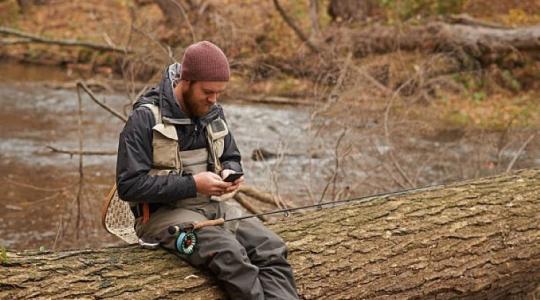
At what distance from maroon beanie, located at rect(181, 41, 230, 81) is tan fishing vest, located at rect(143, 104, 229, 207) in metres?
0.23

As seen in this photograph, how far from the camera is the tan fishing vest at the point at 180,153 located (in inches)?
129

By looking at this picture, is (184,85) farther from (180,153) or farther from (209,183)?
(209,183)

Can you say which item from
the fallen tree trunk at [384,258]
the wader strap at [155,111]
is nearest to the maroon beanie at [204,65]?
the wader strap at [155,111]

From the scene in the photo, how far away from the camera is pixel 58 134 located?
10242 mm

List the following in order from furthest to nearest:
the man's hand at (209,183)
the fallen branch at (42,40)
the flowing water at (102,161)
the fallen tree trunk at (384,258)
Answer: the fallen branch at (42,40) → the flowing water at (102,161) → the man's hand at (209,183) → the fallen tree trunk at (384,258)

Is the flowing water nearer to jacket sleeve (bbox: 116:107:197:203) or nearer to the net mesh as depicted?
→ the net mesh

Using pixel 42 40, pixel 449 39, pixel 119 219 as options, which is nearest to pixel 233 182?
pixel 119 219

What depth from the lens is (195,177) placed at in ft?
10.7

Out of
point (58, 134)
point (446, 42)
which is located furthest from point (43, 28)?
point (446, 42)

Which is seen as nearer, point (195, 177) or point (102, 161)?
point (195, 177)

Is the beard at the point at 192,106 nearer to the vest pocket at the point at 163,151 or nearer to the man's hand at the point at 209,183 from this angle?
the vest pocket at the point at 163,151

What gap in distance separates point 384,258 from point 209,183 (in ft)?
3.68

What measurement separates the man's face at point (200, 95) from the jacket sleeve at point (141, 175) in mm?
178

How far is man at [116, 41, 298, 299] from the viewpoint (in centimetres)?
322
